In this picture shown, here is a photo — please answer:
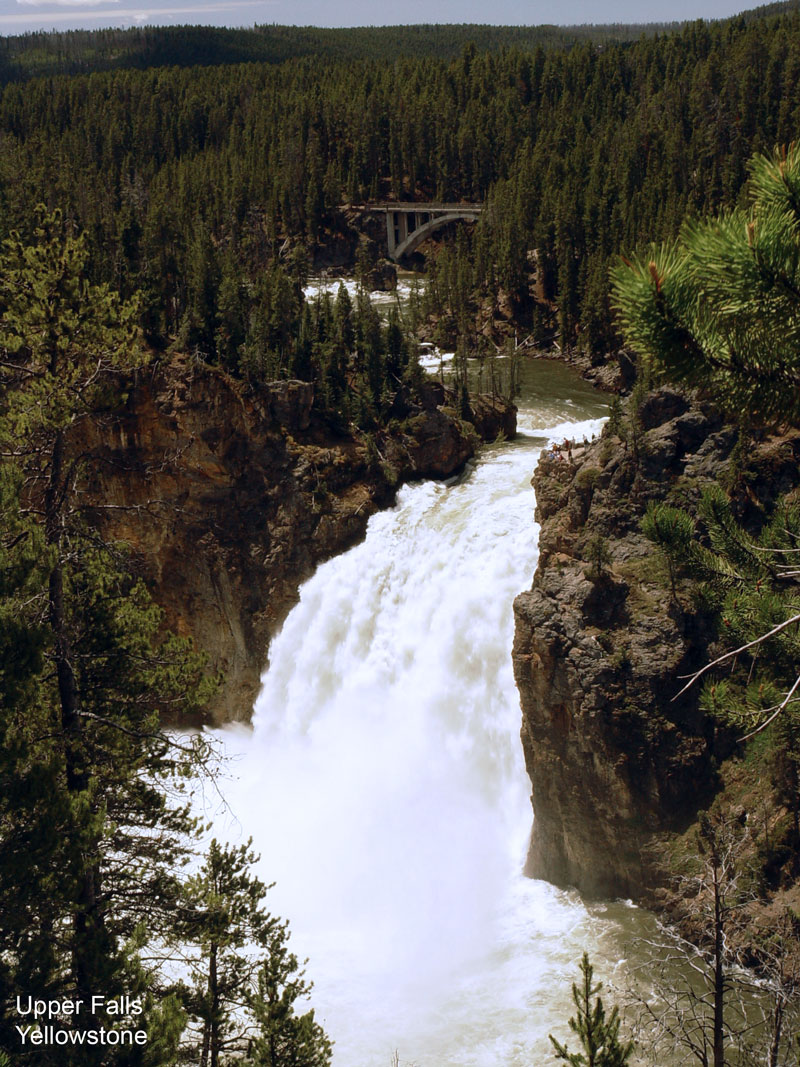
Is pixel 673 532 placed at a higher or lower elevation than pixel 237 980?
higher

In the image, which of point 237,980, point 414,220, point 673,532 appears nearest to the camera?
point 673,532

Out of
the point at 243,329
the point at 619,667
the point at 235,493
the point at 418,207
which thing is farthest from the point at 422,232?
the point at 619,667

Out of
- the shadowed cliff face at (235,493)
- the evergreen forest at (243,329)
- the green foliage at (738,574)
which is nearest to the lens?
the green foliage at (738,574)

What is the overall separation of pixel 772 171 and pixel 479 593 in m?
25.8

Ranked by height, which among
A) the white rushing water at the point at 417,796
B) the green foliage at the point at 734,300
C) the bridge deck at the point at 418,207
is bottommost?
the white rushing water at the point at 417,796

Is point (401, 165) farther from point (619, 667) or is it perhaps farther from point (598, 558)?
point (619, 667)

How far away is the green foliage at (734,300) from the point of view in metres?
6.11

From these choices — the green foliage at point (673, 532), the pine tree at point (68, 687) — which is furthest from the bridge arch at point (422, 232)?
the green foliage at point (673, 532)

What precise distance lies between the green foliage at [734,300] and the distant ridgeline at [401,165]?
1304 inches

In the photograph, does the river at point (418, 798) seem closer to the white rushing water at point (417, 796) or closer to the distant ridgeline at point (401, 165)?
the white rushing water at point (417, 796)

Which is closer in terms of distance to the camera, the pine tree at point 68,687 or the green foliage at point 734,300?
the green foliage at point 734,300

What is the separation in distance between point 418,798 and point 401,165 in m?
84.1

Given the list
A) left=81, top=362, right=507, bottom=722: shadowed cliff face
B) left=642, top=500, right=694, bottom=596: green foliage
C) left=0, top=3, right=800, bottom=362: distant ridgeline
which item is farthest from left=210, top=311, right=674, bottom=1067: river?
left=642, top=500, right=694, bottom=596: green foliage

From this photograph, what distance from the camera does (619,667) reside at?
25109 mm
